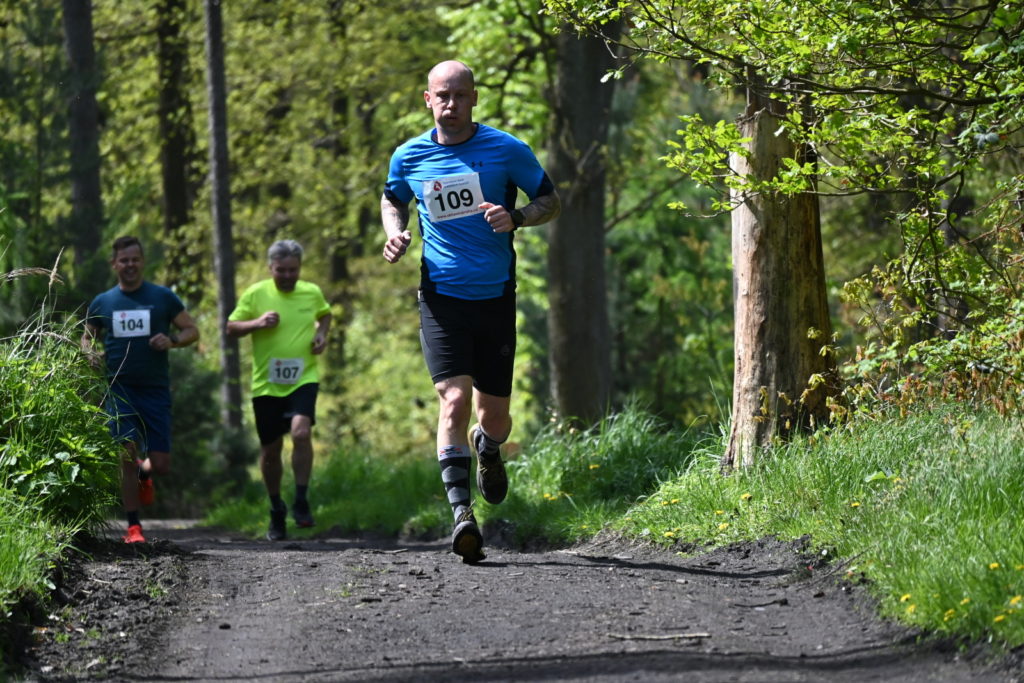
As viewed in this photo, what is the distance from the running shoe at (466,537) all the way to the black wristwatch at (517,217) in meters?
1.49

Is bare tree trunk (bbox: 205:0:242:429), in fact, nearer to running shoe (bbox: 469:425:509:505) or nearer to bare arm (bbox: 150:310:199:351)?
bare arm (bbox: 150:310:199:351)

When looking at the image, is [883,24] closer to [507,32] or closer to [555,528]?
[555,528]

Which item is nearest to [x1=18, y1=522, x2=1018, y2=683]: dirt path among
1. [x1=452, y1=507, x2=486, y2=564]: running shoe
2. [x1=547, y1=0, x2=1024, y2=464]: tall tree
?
[x1=452, y1=507, x2=486, y2=564]: running shoe

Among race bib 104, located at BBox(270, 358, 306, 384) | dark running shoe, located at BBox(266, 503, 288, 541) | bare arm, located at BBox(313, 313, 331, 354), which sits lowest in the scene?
dark running shoe, located at BBox(266, 503, 288, 541)

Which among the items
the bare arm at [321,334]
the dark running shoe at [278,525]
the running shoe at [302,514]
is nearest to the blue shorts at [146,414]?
the bare arm at [321,334]

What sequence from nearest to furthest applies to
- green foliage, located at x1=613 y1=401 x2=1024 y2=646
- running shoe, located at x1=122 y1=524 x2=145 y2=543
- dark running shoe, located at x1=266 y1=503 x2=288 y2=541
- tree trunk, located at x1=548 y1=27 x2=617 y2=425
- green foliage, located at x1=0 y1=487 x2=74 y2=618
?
1. green foliage, located at x1=613 y1=401 x2=1024 y2=646
2. green foliage, located at x1=0 y1=487 x2=74 y2=618
3. running shoe, located at x1=122 y1=524 x2=145 y2=543
4. dark running shoe, located at x1=266 y1=503 x2=288 y2=541
5. tree trunk, located at x1=548 y1=27 x2=617 y2=425

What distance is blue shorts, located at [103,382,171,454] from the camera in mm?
9836

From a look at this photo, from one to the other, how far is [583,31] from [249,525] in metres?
8.26

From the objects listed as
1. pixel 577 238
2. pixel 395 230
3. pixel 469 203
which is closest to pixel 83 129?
pixel 577 238

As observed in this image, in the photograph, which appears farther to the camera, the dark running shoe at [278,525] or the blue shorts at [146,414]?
the dark running shoe at [278,525]

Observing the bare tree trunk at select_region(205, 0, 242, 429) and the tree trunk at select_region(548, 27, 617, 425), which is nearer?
the tree trunk at select_region(548, 27, 617, 425)

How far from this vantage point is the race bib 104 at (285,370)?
1103cm

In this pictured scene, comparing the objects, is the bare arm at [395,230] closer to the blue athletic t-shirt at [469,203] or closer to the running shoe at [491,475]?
the blue athletic t-shirt at [469,203]

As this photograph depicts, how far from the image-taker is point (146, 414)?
10.1 metres
